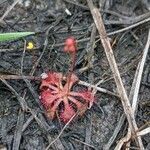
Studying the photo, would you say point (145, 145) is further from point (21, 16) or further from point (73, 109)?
point (21, 16)

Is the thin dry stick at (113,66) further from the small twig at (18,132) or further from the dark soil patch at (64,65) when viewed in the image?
the small twig at (18,132)

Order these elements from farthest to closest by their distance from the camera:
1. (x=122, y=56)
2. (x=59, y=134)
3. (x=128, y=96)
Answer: (x=122, y=56), (x=128, y=96), (x=59, y=134)

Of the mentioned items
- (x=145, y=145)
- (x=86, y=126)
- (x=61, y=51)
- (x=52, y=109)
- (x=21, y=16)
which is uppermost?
(x=21, y=16)

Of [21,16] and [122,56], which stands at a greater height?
[21,16]

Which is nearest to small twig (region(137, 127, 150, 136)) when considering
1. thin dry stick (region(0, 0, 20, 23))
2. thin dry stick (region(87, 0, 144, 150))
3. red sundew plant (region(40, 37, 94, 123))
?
thin dry stick (region(87, 0, 144, 150))

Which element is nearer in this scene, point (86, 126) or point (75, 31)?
point (86, 126)

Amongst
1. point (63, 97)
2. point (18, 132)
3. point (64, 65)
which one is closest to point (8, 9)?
point (64, 65)

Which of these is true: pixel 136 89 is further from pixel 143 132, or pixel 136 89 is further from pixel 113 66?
pixel 143 132

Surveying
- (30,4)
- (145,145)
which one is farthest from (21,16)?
(145,145)
